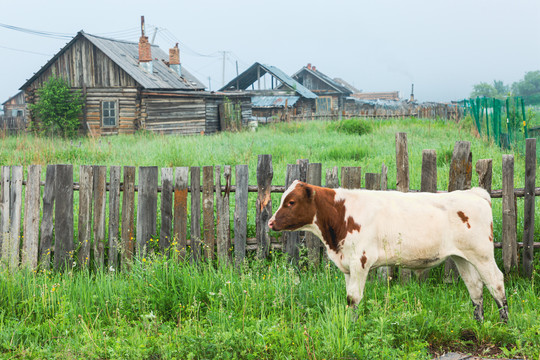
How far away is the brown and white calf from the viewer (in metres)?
3.96

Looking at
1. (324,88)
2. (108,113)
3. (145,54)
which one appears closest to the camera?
(108,113)

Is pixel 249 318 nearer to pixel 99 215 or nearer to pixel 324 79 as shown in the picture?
pixel 99 215

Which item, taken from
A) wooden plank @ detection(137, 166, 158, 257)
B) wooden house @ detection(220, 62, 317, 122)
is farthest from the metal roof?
wooden plank @ detection(137, 166, 158, 257)

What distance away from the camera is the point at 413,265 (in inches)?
161

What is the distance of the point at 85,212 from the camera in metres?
6.30

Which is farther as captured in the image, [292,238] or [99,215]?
[99,215]

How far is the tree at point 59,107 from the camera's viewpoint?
24859mm

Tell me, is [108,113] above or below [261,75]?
below

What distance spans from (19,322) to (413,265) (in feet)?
11.1

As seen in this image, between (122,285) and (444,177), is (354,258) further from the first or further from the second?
(444,177)

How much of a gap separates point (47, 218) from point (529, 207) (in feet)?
18.9

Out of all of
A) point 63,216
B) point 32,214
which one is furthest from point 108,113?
point 63,216

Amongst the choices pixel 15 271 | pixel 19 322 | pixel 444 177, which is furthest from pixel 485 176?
pixel 15 271

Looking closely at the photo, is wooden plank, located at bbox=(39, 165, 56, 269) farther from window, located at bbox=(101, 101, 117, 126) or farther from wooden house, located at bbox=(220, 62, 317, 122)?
wooden house, located at bbox=(220, 62, 317, 122)
